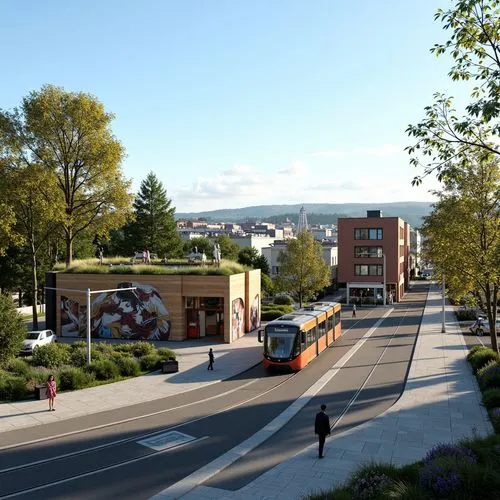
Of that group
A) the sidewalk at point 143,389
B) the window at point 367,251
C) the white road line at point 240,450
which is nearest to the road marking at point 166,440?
the white road line at point 240,450

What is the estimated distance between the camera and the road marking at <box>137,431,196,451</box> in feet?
55.2

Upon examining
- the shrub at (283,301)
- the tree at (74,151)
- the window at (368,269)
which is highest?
the tree at (74,151)

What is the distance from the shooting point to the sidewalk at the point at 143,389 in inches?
805

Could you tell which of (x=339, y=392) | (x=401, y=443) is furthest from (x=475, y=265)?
(x=401, y=443)

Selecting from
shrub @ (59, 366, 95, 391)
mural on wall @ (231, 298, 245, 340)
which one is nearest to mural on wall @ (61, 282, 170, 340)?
mural on wall @ (231, 298, 245, 340)

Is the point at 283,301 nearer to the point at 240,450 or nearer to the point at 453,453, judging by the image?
the point at 240,450

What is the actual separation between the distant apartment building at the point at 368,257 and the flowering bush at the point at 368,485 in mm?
58474

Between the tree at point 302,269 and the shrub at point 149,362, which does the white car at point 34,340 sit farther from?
the tree at point 302,269

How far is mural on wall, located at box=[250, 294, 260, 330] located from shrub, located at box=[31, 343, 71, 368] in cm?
1768

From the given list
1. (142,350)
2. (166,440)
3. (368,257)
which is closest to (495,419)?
(166,440)

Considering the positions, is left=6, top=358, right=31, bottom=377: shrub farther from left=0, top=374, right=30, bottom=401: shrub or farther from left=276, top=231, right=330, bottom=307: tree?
left=276, top=231, right=330, bottom=307: tree

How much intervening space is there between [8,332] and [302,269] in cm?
3693

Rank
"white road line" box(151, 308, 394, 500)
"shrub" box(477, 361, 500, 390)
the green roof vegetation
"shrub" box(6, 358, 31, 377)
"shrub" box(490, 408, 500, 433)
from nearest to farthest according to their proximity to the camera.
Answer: "white road line" box(151, 308, 394, 500)
"shrub" box(490, 408, 500, 433)
"shrub" box(477, 361, 500, 390)
"shrub" box(6, 358, 31, 377)
the green roof vegetation

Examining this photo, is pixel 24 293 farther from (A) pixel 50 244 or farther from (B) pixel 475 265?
(B) pixel 475 265
